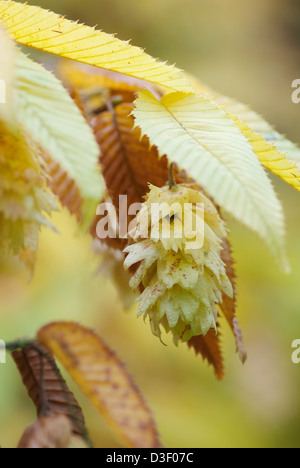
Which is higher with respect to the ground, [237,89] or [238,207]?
[237,89]

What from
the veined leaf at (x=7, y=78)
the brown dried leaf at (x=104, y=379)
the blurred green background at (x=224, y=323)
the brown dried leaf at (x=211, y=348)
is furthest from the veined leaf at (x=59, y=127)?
the blurred green background at (x=224, y=323)

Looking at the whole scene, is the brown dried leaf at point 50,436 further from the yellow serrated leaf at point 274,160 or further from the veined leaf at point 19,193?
the yellow serrated leaf at point 274,160

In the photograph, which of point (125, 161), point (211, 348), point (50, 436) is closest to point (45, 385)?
point (50, 436)

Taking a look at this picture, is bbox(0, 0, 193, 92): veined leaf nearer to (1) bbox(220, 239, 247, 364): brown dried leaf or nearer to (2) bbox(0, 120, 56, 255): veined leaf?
(2) bbox(0, 120, 56, 255): veined leaf

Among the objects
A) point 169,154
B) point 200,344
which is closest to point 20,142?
point 169,154

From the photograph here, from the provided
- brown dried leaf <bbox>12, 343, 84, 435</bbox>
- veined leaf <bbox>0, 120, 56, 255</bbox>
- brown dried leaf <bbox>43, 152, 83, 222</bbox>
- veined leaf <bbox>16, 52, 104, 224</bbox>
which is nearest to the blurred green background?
brown dried leaf <bbox>43, 152, 83, 222</bbox>

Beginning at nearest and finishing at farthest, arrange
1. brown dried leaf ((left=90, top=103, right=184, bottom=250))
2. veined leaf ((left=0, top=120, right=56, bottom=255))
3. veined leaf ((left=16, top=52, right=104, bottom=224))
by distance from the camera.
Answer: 1. veined leaf ((left=16, top=52, right=104, bottom=224))
2. veined leaf ((left=0, top=120, right=56, bottom=255))
3. brown dried leaf ((left=90, top=103, right=184, bottom=250))

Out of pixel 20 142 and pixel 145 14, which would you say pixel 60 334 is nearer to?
pixel 20 142
